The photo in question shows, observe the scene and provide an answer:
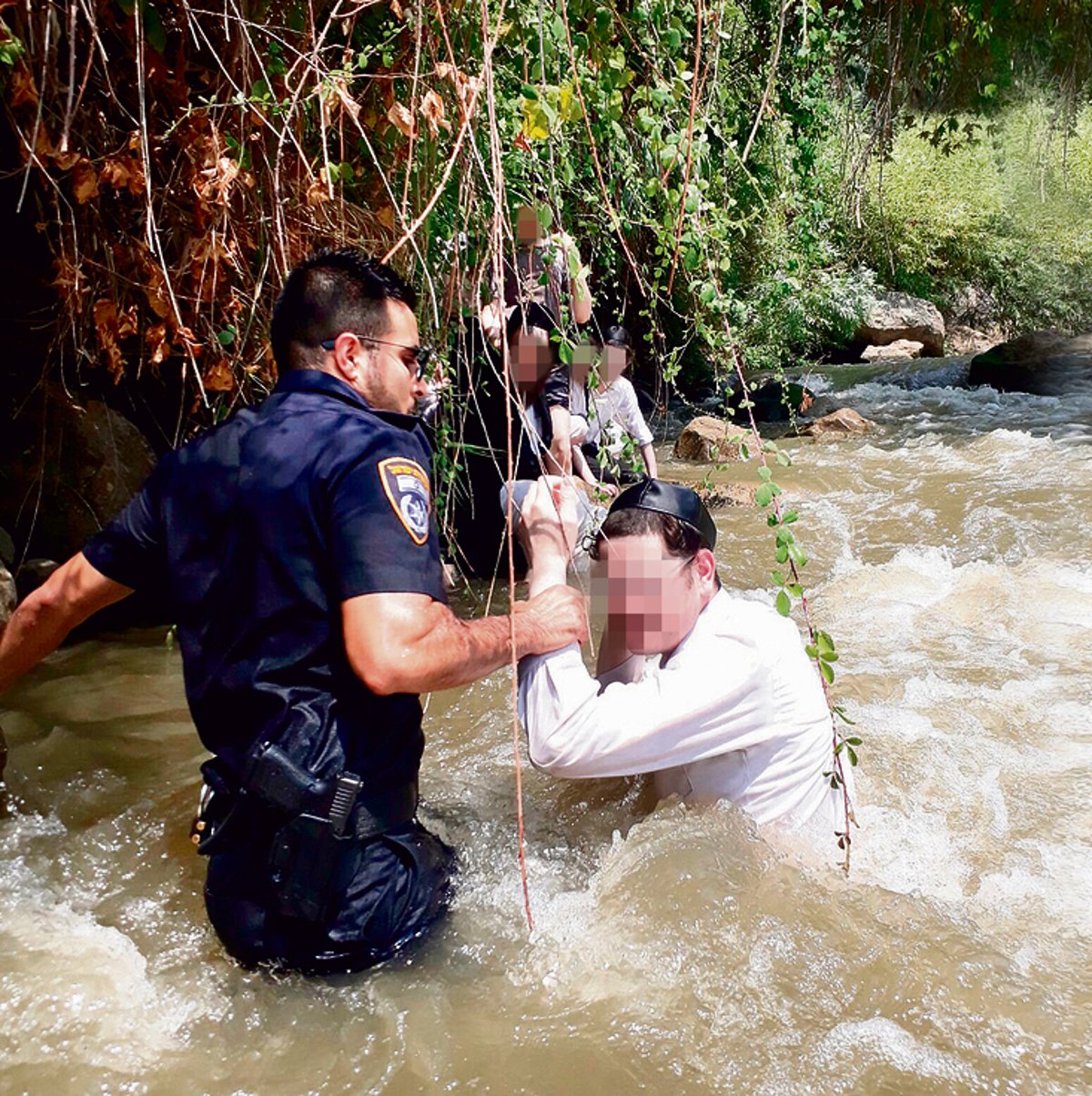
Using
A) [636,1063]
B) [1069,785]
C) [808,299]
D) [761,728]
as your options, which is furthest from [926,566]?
[808,299]

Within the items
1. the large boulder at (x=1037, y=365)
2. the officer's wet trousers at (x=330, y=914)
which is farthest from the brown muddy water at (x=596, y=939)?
the large boulder at (x=1037, y=365)

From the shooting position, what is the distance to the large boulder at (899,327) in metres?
16.4

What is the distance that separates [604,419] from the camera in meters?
5.03

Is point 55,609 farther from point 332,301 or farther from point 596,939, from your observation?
point 596,939

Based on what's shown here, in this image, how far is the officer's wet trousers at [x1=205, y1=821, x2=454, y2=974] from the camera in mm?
1899

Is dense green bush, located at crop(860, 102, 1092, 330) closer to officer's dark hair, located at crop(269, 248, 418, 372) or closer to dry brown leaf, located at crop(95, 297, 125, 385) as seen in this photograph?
dry brown leaf, located at crop(95, 297, 125, 385)

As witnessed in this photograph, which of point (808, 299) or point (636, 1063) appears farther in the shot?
point (808, 299)

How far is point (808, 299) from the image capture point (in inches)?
468

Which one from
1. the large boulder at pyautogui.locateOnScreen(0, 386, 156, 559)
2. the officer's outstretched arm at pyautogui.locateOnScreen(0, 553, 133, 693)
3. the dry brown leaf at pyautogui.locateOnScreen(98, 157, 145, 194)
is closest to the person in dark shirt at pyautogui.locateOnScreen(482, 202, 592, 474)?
the officer's outstretched arm at pyautogui.locateOnScreen(0, 553, 133, 693)

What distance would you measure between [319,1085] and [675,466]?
7.66m

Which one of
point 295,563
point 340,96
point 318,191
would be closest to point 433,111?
point 340,96

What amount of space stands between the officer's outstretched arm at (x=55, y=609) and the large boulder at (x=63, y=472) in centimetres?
219

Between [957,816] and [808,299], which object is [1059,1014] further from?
[808,299]

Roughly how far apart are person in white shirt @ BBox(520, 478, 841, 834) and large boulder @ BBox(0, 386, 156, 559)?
107 inches
